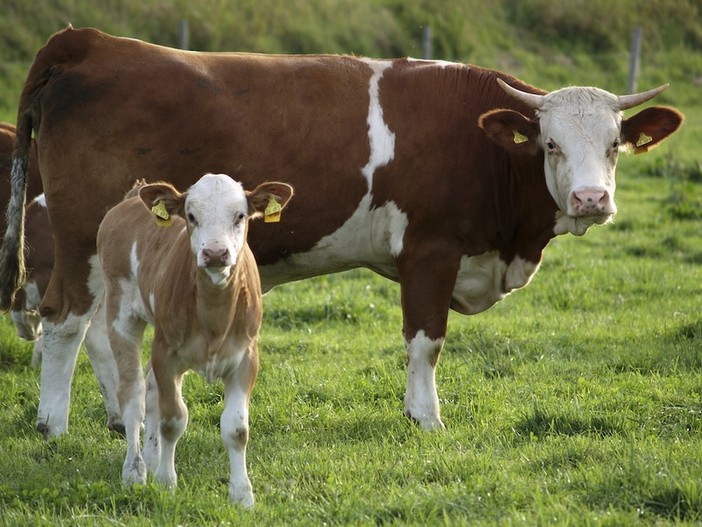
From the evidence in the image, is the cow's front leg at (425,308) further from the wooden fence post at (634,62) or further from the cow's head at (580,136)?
the wooden fence post at (634,62)

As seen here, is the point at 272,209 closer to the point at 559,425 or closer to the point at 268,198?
the point at 268,198

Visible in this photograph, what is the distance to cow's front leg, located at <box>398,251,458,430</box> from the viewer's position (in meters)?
7.34

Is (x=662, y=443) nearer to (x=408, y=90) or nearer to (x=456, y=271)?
(x=456, y=271)

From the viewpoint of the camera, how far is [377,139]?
747 cm

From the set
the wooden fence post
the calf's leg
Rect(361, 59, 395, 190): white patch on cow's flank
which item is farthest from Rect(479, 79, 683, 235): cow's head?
the wooden fence post

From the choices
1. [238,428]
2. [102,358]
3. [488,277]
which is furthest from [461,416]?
[102,358]

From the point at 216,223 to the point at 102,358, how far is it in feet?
7.84

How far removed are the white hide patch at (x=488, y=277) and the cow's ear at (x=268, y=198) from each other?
2023 millimetres

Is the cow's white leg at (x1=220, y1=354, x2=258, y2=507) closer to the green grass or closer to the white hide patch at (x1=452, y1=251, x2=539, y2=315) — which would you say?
the green grass

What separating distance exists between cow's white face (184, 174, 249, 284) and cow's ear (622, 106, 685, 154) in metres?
2.92

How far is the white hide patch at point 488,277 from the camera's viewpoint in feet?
25.2

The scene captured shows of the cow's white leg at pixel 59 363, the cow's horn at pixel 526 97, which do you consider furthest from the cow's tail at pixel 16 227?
the cow's horn at pixel 526 97

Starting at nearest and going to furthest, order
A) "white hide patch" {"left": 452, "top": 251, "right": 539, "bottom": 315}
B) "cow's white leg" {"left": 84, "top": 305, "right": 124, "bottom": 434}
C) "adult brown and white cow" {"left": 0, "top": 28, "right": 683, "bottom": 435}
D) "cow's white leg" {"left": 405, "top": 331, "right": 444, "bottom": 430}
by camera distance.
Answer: "cow's white leg" {"left": 405, "top": 331, "right": 444, "bottom": 430}, "adult brown and white cow" {"left": 0, "top": 28, "right": 683, "bottom": 435}, "cow's white leg" {"left": 84, "top": 305, "right": 124, "bottom": 434}, "white hide patch" {"left": 452, "top": 251, "right": 539, "bottom": 315}

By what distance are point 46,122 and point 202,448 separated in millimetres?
2351
